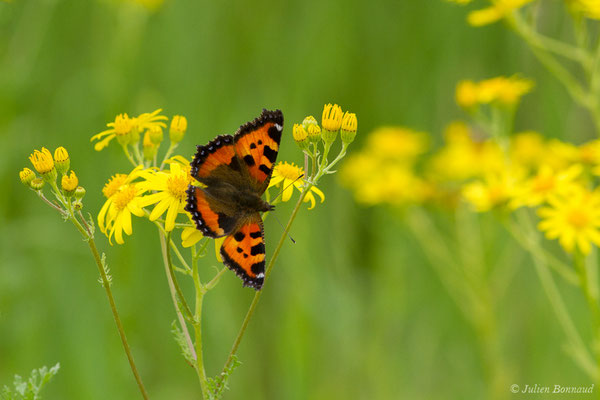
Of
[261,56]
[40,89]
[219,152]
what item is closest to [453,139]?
[261,56]

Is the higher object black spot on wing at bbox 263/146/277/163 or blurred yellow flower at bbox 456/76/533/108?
blurred yellow flower at bbox 456/76/533/108

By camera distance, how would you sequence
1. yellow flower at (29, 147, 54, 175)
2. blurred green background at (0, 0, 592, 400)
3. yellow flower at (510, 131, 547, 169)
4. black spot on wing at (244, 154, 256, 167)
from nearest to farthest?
yellow flower at (29, 147, 54, 175) < black spot on wing at (244, 154, 256, 167) < blurred green background at (0, 0, 592, 400) < yellow flower at (510, 131, 547, 169)

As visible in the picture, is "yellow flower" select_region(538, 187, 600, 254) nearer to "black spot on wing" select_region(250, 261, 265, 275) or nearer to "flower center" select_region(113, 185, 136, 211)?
"black spot on wing" select_region(250, 261, 265, 275)

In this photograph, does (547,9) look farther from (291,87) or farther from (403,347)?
(403,347)

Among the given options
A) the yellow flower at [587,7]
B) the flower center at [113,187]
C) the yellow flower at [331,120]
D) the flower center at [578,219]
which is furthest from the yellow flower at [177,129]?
the yellow flower at [587,7]

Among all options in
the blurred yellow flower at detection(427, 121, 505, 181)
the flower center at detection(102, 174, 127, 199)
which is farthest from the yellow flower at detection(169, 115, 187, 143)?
the blurred yellow flower at detection(427, 121, 505, 181)

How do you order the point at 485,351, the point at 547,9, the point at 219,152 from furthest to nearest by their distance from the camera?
the point at 547,9 → the point at 485,351 → the point at 219,152
